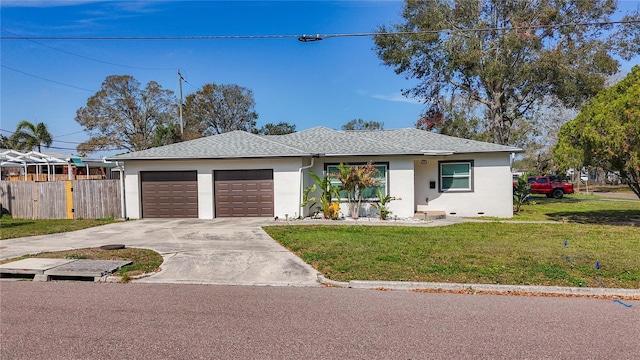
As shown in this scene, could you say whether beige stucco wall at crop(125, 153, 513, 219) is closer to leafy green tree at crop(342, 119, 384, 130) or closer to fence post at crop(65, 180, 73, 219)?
fence post at crop(65, 180, 73, 219)

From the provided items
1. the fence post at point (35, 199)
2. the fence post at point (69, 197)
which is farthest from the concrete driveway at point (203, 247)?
the fence post at point (35, 199)

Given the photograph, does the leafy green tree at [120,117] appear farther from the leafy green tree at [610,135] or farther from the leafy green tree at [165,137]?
the leafy green tree at [610,135]

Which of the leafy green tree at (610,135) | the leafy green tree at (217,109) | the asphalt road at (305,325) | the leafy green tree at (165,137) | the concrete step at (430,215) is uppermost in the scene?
the leafy green tree at (217,109)

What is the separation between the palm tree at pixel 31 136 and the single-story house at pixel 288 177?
121ft

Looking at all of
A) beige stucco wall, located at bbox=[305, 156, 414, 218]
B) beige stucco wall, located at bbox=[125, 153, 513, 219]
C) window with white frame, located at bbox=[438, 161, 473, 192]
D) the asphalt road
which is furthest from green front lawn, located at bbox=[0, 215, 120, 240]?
window with white frame, located at bbox=[438, 161, 473, 192]

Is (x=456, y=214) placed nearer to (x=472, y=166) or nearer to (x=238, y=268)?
(x=472, y=166)

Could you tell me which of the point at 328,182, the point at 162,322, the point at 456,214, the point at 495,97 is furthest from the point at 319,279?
the point at 495,97

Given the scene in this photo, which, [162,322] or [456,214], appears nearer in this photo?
[162,322]

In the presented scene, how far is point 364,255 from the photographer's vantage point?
8250 millimetres

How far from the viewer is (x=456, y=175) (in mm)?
16578

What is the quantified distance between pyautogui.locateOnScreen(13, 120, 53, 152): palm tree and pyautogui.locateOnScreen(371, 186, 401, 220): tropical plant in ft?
146

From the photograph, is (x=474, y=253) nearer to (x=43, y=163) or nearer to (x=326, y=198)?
(x=326, y=198)

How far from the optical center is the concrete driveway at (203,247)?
720cm

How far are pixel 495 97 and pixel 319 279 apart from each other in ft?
68.0
